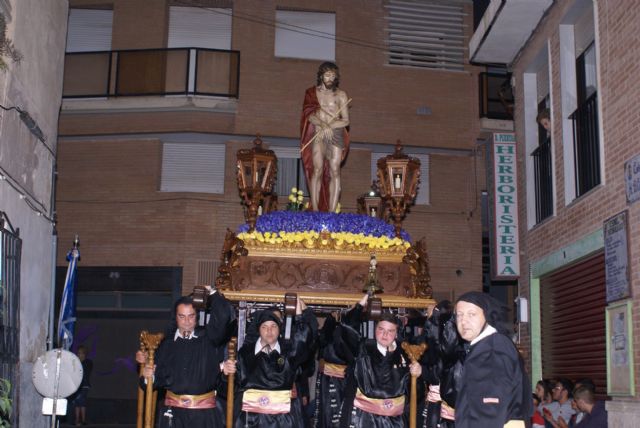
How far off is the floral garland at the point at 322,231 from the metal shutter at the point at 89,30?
9.17m

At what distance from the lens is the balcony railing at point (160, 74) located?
56.4 ft

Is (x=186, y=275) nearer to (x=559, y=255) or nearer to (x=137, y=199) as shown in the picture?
(x=137, y=199)

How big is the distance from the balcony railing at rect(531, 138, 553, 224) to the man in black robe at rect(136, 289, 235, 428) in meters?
6.54

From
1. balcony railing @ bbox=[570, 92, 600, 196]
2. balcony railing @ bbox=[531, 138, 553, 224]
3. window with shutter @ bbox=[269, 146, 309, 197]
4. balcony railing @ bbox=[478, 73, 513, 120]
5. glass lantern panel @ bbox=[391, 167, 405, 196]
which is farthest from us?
balcony railing @ bbox=[478, 73, 513, 120]

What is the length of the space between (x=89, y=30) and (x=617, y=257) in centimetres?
1275

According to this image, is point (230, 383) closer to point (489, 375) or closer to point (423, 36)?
point (489, 375)

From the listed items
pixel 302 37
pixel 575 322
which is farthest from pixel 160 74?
pixel 575 322

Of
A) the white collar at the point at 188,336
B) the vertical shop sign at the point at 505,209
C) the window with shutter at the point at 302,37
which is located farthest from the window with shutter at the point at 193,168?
the white collar at the point at 188,336

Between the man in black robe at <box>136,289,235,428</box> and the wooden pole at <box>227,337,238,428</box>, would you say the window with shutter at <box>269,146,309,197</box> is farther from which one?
the wooden pole at <box>227,337,238,428</box>

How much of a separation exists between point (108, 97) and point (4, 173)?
302 inches

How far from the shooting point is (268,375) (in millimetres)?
7613

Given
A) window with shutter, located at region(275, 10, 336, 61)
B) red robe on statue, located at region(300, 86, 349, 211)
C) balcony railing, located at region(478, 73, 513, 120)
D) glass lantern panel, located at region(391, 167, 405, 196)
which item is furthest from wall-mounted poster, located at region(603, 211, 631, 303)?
window with shutter, located at region(275, 10, 336, 61)

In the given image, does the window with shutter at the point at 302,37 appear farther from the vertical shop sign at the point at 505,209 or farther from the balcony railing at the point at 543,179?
the balcony railing at the point at 543,179

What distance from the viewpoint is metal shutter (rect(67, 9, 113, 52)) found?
59.4 ft
